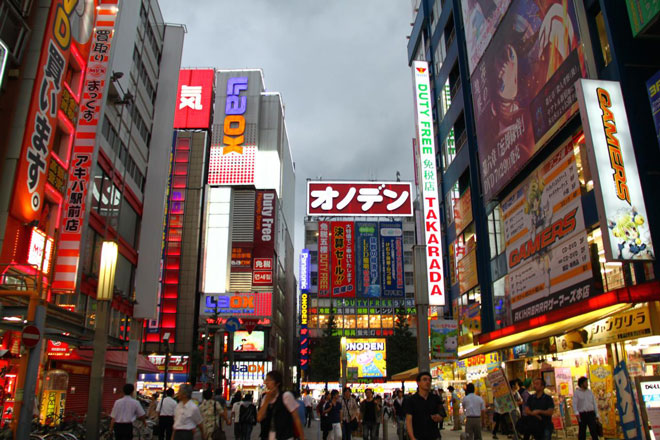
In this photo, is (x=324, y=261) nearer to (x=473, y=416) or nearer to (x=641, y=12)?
(x=473, y=416)

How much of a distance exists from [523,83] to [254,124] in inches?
2363

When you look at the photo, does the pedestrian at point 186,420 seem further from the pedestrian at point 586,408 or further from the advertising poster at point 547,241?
the advertising poster at point 547,241

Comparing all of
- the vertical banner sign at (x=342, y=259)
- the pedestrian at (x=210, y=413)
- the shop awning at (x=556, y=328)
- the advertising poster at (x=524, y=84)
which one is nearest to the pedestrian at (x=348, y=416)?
the pedestrian at (x=210, y=413)

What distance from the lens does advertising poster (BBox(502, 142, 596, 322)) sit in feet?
50.6

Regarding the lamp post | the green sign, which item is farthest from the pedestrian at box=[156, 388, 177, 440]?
the green sign

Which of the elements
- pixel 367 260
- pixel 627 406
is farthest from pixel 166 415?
pixel 367 260

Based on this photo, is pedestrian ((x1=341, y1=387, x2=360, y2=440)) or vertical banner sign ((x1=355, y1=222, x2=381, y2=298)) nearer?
pedestrian ((x1=341, y1=387, x2=360, y2=440))

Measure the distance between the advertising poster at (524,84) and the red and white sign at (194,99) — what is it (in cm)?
5490

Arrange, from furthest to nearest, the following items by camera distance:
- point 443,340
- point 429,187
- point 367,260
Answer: point 367,260 → point 429,187 → point 443,340

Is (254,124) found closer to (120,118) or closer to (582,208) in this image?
(120,118)

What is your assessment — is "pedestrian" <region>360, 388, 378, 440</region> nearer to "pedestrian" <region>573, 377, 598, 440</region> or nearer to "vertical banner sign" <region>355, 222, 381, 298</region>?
"pedestrian" <region>573, 377, 598, 440</region>

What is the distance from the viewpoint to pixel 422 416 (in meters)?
6.55

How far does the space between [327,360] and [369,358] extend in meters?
19.2

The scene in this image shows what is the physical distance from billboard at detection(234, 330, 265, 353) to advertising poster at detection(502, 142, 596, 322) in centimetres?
5021
